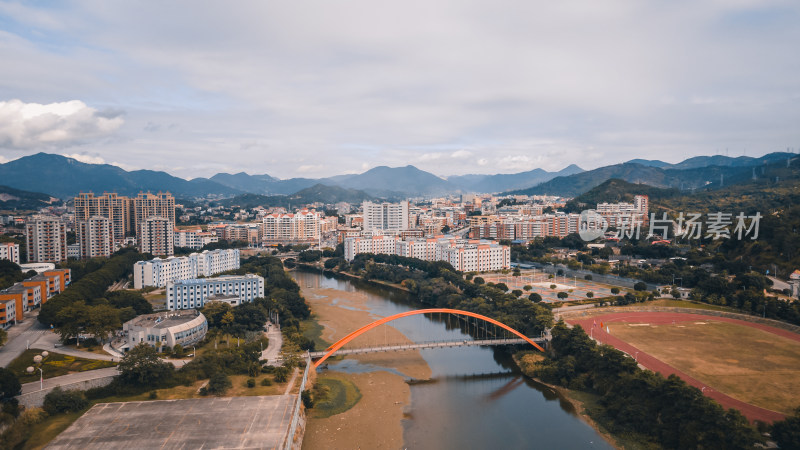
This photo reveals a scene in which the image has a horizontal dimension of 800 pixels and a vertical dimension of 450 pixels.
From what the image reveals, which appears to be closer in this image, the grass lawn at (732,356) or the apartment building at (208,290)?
the grass lawn at (732,356)

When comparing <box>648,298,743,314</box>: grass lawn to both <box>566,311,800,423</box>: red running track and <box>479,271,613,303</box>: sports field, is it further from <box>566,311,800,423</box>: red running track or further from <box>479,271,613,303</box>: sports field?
<box>479,271,613,303</box>: sports field

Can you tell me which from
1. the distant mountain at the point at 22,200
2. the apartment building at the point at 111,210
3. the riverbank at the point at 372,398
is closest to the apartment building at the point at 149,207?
the apartment building at the point at 111,210

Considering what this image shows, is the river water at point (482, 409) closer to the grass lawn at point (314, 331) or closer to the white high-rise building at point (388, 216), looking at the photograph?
the grass lawn at point (314, 331)

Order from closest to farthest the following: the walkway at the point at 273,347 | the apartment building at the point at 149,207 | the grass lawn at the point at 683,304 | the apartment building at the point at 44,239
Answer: the walkway at the point at 273,347
the grass lawn at the point at 683,304
the apartment building at the point at 44,239
the apartment building at the point at 149,207

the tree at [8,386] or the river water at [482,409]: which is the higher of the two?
the tree at [8,386]

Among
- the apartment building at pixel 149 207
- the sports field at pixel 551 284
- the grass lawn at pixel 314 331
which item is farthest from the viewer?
the apartment building at pixel 149 207

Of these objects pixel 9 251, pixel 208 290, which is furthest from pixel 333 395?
pixel 9 251

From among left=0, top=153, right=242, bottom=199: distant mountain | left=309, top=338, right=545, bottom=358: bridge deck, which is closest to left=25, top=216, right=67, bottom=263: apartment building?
left=309, top=338, right=545, bottom=358: bridge deck
